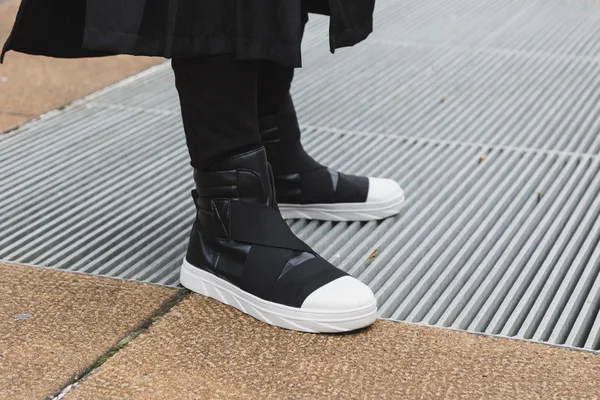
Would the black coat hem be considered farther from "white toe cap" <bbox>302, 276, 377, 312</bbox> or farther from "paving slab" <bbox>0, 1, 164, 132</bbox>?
"paving slab" <bbox>0, 1, 164, 132</bbox>

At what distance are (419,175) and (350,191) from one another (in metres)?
0.40

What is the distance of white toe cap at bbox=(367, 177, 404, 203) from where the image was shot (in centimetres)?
221

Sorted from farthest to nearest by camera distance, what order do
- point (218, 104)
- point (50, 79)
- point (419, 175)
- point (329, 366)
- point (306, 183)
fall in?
point (50, 79), point (419, 175), point (306, 183), point (218, 104), point (329, 366)

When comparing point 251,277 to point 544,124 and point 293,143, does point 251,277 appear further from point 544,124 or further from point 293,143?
point 544,124

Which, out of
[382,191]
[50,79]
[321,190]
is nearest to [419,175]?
[382,191]

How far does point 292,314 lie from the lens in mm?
1687

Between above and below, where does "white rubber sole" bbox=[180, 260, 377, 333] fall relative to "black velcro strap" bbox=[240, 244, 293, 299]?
below

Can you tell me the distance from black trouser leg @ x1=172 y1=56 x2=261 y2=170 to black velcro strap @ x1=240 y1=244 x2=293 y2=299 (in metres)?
0.19

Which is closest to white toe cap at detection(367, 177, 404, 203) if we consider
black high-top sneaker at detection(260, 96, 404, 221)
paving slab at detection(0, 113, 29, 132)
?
black high-top sneaker at detection(260, 96, 404, 221)

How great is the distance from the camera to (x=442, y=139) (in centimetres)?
281

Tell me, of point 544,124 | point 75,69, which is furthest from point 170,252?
point 75,69

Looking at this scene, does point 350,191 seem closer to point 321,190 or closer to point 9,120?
point 321,190

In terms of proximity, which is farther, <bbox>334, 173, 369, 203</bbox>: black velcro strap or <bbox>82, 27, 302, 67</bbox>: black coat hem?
<bbox>334, 173, 369, 203</bbox>: black velcro strap

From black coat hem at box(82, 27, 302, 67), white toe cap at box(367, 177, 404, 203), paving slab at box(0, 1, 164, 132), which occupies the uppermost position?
black coat hem at box(82, 27, 302, 67)
